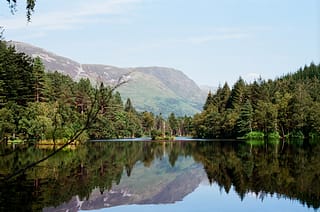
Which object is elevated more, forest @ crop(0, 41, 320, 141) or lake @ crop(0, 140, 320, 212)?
forest @ crop(0, 41, 320, 141)

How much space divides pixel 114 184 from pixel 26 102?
169 feet

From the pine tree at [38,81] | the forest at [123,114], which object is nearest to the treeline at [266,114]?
the forest at [123,114]

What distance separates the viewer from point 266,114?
97188mm

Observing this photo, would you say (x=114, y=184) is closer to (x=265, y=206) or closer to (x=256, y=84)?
(x=265, y=206)

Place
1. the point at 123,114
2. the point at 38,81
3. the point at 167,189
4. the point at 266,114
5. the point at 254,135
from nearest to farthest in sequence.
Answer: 1. the point at 167,189
2. the point at 38,81
3. the point at 266,114
4. the point at 254,135
5. the point at 123,114

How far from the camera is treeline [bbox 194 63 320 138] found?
3728 inches

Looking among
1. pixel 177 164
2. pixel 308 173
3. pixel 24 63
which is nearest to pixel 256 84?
pixel 24 63

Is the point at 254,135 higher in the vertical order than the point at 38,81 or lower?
lower

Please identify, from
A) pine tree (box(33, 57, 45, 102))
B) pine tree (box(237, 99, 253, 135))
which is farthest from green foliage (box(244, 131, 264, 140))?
pine tree (box(33, 57, 45, 102))

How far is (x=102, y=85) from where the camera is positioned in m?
3.36

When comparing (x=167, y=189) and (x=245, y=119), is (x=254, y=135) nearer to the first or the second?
(x=245, y=119)

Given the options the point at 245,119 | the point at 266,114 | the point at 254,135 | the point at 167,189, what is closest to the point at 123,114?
the point at 245,119

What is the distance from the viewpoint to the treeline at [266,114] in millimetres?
94688

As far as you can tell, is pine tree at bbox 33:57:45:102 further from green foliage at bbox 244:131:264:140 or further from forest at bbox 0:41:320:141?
green foliage at bbox 244:131:264:140
